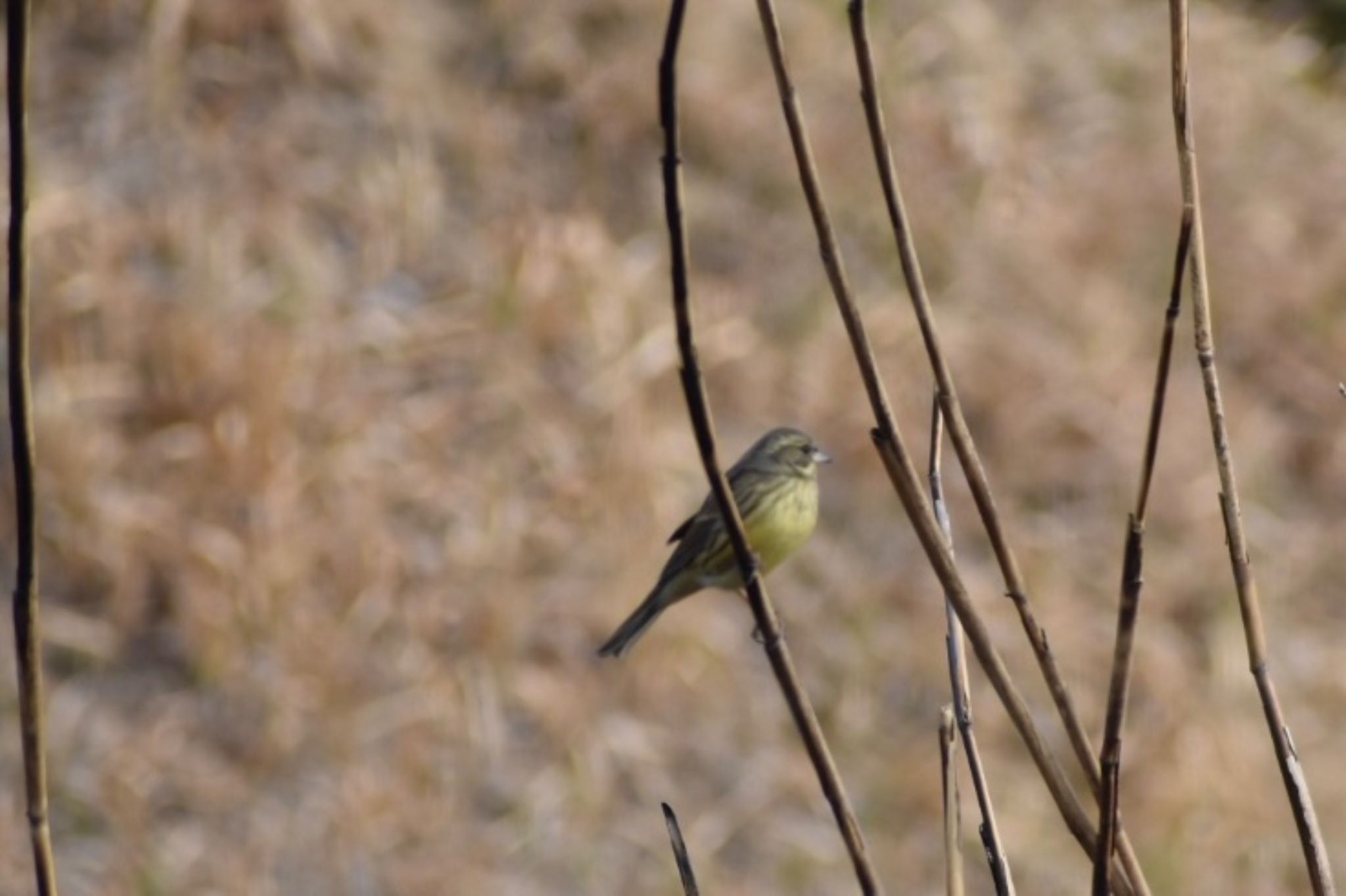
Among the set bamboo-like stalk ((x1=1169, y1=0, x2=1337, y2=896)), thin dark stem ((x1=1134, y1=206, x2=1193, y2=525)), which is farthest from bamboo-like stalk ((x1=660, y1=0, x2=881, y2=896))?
bamboo-like stalk ((x1=1169, y1=0, x2=1337, y2=896))

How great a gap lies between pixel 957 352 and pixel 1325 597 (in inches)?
65.0

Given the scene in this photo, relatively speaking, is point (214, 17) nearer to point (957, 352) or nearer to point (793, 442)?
point (957, 352)

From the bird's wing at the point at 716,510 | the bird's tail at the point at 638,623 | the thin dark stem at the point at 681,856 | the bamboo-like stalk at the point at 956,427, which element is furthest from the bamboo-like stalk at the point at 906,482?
the bird's tail at the point at 638,623

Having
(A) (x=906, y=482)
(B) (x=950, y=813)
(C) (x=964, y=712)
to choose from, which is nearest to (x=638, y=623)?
(C) (x=964, y=712)

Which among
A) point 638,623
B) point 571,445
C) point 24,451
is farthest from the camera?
point 571,445

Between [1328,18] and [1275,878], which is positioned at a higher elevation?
[1328,18]

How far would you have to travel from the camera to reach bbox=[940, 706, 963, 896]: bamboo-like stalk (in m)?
1.65

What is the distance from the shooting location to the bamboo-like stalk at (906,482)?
1493mm

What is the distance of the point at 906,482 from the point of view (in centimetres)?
152

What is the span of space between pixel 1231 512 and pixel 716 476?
545 millimetres

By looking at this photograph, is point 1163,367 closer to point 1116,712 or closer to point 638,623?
point 1116,712

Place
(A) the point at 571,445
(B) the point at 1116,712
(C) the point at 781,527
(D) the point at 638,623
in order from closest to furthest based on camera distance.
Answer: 1. (B) the point at 1116,712
2. (C) the point at 781,527
3. (D) the point at 638,623
4. (A) the point at 571,445

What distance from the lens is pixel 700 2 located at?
9039 mm

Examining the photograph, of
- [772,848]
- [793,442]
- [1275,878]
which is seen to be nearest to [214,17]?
[772,848]
